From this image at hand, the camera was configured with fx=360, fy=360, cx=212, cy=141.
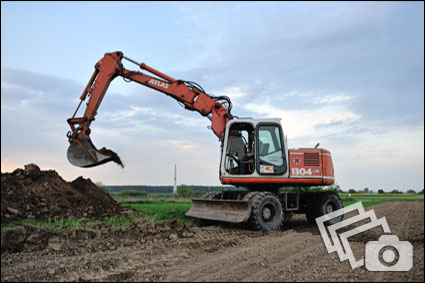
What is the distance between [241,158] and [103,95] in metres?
4.68

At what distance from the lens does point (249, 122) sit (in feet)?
31.3

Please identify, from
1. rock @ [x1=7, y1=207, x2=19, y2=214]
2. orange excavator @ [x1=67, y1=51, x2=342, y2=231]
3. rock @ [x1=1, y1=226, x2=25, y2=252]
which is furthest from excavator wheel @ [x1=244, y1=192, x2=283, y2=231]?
rock @ [x1=7, y1=207, x2=19, y2=214]

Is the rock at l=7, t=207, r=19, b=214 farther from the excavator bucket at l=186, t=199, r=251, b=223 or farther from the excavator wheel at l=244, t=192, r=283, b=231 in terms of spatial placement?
the excavator wheel at l=244, t=192, r=283, b=231

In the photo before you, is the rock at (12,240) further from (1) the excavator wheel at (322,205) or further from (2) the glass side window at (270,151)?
(1) the excavator wheel at (322,205)

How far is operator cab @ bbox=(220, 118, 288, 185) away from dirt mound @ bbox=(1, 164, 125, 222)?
11.9 feet

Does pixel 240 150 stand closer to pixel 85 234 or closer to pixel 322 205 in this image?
pixel 322 205

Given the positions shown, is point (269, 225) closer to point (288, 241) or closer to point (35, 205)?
point (288, 241)

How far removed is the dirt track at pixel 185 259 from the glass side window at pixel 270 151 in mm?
2084

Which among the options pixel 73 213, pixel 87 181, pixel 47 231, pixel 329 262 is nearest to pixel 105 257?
pixel 47 231

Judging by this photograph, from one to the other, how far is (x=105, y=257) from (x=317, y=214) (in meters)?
6.74

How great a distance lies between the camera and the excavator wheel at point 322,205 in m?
10.4

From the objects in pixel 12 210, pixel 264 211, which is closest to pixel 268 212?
pixel 264 211

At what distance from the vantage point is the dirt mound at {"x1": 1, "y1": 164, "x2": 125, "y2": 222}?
29.0 feet

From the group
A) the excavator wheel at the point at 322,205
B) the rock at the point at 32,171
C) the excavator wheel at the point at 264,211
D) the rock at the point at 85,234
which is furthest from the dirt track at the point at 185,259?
the rock at the point at 32,171
